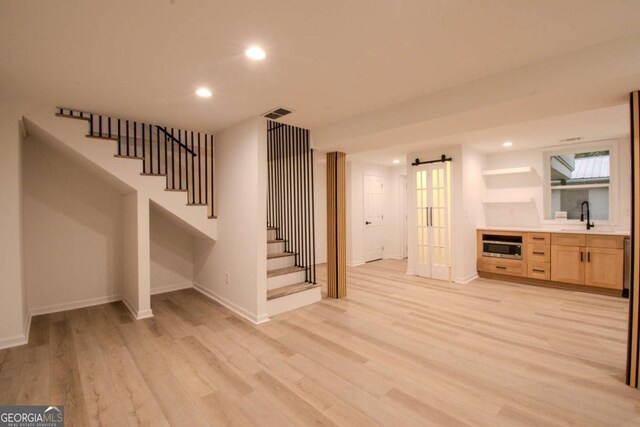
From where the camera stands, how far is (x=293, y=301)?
3.88 meters

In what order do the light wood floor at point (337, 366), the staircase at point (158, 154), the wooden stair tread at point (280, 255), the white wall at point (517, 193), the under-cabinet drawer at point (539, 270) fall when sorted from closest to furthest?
1. the light wood floor at point (337, 366)
2. the staircase at point (158, 154)
3. the wooden stair tread at point (280, 255)
4. the under-cabinet drawer at point (539, 270)
5. the white wall at point (517, 193)

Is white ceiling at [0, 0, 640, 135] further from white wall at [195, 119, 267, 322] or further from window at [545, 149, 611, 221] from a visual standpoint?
window at [545, 149, 611, 221]

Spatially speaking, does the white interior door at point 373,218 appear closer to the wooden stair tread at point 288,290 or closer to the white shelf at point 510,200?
the white shelf at point 510,200

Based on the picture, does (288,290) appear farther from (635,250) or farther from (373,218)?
(373,218)

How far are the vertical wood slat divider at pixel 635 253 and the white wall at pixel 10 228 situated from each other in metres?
5.47

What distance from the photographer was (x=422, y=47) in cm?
199

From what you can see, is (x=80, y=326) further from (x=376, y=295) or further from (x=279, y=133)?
(x=376, y=295)

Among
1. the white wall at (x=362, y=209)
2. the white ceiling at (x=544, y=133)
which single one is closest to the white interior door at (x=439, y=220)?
the white ceiling at (x=544, y=133)

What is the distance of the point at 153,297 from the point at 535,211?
7093 mm

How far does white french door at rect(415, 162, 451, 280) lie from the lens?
536 centimetres

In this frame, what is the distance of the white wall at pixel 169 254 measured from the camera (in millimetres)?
4680

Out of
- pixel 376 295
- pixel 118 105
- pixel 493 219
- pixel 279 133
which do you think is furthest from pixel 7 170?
pixel 493 219

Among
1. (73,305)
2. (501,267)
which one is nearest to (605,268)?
(501,267)

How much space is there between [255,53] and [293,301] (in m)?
3.01
